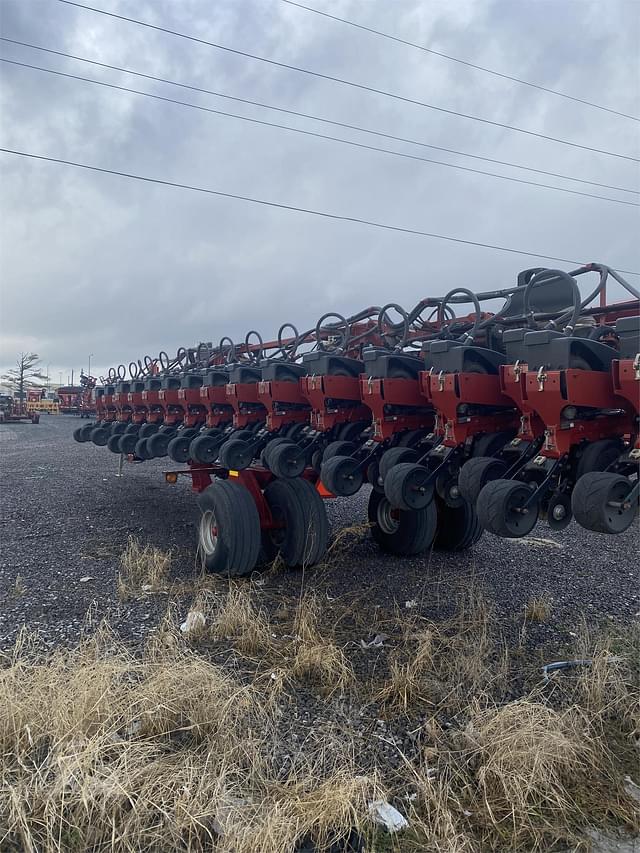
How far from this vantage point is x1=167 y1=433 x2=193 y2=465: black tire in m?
7.59

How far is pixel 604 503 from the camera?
117 inches

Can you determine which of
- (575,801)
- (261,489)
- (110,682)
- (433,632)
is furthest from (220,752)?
(261,489)

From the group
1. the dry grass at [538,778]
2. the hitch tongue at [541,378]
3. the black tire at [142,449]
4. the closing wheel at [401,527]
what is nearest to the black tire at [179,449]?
the black tire at [142,449]

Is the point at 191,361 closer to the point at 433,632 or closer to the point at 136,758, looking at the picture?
the point at 433,632

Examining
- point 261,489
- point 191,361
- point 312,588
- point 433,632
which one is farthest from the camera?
point 191,361

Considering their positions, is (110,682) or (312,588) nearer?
(110,682)

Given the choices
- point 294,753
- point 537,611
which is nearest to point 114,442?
point 537,611

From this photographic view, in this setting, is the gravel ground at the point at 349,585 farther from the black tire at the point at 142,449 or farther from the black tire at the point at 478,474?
the black tire at the point at 478,474

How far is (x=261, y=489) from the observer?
5.97 m

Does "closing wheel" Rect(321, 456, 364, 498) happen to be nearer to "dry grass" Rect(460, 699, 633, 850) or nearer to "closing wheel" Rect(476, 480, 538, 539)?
"closing wheel" Rect(476, 480, 538, 539)

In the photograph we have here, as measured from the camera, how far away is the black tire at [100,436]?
34.6 ft

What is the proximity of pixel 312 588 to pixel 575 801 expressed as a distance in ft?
9.36

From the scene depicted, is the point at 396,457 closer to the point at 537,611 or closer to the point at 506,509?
the point at 506,509

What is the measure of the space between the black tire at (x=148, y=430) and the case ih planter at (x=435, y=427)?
1261mm
